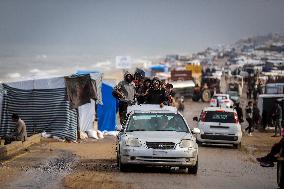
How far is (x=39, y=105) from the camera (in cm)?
2666

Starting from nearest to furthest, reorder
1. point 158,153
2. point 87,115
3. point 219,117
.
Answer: point 158,153 → point 219,117 → point 87,115

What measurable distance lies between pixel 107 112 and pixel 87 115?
218 cm

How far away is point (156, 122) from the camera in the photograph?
17094 mm

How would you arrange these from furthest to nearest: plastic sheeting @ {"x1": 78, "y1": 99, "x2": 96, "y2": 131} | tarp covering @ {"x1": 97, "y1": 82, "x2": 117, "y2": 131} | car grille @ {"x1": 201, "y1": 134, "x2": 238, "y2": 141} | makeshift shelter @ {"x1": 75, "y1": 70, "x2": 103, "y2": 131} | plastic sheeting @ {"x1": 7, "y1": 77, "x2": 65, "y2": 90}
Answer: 1. tarp covering @ {"x1": 97, "y1": 82, "x2": 117, "y2": 131}
2. plastic sheeting @ {"x1": 78, "y1": 99, "x2": 96, "y2": 131}
3. makeshift shelter @ {"x1": 75, "y1": 70, "x2": 103, "y2": 131}
4. car grille @ {"x1": 201, "y1": 134, "x2": 238, "y2": 141}
5. plastic sheeting @ {"x1": 7, "y1": 77, "x2": 65, "y2": 90}

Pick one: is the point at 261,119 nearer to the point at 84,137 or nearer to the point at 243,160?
the point at 84,137

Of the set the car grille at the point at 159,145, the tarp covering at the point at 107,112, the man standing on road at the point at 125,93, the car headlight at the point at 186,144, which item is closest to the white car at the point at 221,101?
the tarp covering at the point at 107,112

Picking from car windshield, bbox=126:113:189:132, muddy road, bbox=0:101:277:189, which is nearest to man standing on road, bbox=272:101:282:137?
muddy road, bbox=0:101:277:189

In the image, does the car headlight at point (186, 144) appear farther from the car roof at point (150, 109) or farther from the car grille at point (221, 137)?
the car grille at point (221, 137)

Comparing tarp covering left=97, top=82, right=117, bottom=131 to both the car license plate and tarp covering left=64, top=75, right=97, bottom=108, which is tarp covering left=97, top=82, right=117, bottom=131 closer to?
tarp covering left=64, top=75, right=97, bottom=108

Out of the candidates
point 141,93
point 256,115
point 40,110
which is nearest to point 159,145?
point 141,93

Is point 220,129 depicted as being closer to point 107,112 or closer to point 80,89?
point 80,89

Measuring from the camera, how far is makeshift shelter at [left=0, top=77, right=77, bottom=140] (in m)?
26.4

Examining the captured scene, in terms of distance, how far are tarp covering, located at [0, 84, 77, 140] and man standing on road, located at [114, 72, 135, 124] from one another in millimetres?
5635

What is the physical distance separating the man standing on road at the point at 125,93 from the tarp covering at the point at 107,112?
8.98 meters
